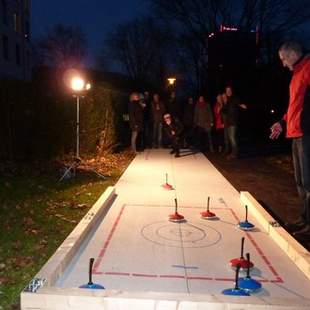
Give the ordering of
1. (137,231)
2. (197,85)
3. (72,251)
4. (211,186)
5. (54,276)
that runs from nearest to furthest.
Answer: (54,276) → (72,251) → (137,231) → (211,186) → (197,85)

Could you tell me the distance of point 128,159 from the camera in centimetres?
1338

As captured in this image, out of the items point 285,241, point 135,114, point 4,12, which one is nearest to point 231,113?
point 135,114

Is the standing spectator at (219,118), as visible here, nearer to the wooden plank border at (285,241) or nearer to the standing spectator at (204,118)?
the standing spectator at (204,118)

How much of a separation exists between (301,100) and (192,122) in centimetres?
1095

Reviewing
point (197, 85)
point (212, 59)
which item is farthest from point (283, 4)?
point (197, 85)

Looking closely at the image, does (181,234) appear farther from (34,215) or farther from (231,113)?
(231,113)

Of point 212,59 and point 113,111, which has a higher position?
point 212,59

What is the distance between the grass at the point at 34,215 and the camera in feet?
14.4

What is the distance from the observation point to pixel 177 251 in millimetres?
5012

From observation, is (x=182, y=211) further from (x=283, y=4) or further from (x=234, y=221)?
(x=283, y=4)

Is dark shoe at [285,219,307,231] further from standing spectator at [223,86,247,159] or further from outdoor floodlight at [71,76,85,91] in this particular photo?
standing spectator at [223,86,247,159]

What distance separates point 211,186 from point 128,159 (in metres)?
4.63

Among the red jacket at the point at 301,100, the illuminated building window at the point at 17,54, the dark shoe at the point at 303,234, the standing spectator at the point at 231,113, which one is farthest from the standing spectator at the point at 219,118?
the illuminated building window at the point at 17,54

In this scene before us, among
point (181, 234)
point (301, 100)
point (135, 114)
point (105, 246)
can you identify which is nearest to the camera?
point (105, 246)
